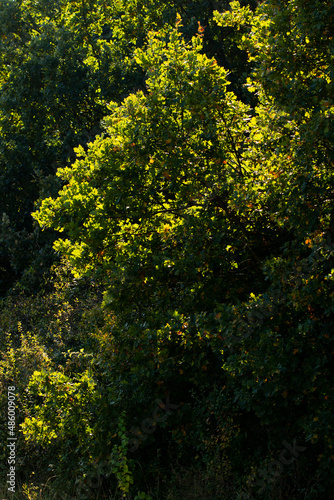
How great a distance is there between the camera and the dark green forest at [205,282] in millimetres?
4570

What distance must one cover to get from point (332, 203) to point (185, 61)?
1941mm

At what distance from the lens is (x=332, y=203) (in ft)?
15.0

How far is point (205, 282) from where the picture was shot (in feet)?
18.1

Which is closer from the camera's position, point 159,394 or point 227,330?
point 227,330

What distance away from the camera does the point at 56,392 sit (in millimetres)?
5805

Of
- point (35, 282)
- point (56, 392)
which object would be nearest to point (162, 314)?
point (56, 392)

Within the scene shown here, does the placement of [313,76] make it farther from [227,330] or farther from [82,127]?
[82,127]

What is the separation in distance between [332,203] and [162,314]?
2038 mm

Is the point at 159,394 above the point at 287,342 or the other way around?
above

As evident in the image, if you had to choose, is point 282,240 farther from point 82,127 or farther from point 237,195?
point 82,127

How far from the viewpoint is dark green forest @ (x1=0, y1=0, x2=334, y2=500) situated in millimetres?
4570

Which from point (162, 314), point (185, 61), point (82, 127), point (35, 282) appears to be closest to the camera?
point (185, 61)

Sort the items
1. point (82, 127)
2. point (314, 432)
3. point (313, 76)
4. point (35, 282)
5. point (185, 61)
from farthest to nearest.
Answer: point (82, 127)
point (35, 282)
point (185, 61)
point (313, 76)
point (314, 432)

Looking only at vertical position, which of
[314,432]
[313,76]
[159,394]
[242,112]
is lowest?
[314,432]
